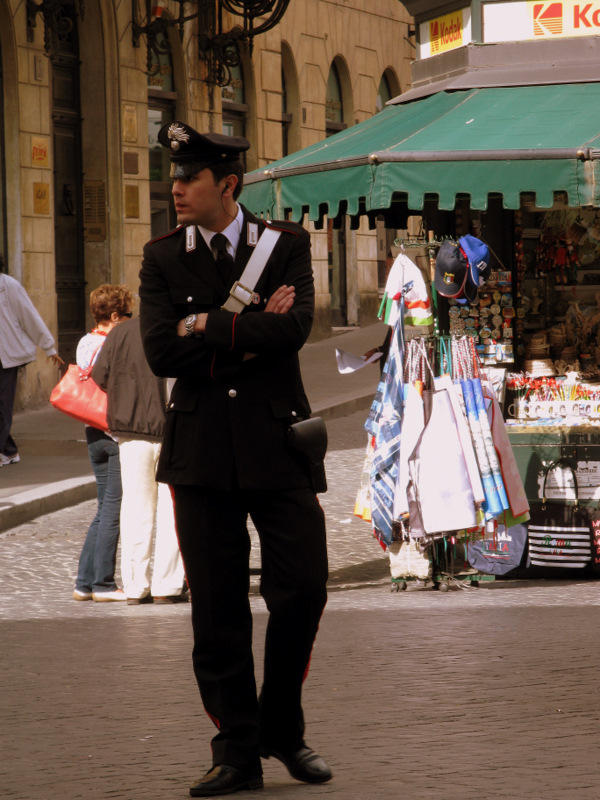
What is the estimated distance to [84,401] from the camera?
7824mm

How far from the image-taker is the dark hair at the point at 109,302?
8016 mm

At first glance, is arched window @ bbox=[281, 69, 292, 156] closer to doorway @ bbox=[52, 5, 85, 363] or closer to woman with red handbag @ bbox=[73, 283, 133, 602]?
doorway @ bbox=[52, 5, 85, 363]

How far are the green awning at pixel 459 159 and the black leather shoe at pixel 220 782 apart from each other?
4057mm

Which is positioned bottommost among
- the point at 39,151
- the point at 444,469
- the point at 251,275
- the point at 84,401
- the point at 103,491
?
the point at 103,491

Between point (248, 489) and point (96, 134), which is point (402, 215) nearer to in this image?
point (248, 489)

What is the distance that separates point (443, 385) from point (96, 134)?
1148cm

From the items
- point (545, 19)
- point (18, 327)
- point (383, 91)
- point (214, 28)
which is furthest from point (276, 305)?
point (383, 91)

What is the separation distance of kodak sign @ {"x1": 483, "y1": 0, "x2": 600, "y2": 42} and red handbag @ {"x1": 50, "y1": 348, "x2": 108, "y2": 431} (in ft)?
10.6

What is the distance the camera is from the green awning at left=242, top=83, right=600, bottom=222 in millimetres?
7668

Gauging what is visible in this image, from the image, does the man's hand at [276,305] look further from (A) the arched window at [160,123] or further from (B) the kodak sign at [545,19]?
(A) the arched window at [160,123]

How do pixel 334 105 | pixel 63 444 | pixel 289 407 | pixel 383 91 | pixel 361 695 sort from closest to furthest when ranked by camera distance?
pixel 289 407
pixel 361 695
pixel 63 444
pixel 334 105
pixel 383 91

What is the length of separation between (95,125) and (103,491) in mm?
10992

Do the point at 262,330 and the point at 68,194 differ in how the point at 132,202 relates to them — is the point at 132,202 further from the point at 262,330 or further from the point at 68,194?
the point at 262,330

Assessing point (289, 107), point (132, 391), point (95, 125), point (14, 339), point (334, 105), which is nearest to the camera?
point (132, 391)
